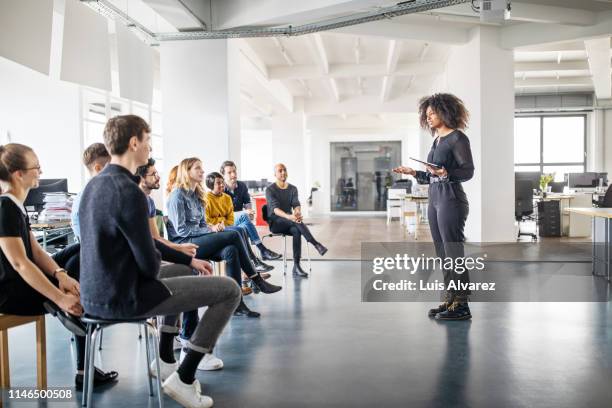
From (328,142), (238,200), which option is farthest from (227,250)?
(328,142)

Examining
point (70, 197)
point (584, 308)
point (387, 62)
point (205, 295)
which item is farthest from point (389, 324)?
point (387, 62)

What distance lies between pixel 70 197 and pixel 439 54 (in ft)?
26.1

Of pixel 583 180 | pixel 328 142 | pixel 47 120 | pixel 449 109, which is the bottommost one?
pixel 583 180

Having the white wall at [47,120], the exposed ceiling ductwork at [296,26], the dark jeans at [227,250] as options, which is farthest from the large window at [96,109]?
the dark jeans at [227,250]

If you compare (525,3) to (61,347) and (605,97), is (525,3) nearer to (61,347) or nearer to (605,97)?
(61,347)

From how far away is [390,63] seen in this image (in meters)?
10.1

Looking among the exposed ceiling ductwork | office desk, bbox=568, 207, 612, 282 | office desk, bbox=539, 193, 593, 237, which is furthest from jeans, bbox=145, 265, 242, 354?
office desk, bbox=539, 193, 593, 237

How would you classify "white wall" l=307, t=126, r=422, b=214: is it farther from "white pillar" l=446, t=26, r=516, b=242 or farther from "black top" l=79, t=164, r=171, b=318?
"black top" l=79, t=164, r=171, b=318

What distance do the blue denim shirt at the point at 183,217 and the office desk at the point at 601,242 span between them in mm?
3761

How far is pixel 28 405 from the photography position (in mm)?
2516

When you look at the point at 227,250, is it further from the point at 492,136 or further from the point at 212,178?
the point at 492,136

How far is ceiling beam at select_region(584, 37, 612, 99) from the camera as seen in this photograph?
28.3 ft

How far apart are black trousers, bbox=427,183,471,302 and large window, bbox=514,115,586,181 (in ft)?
45.3

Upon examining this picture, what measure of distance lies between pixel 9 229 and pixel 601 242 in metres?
5.69
